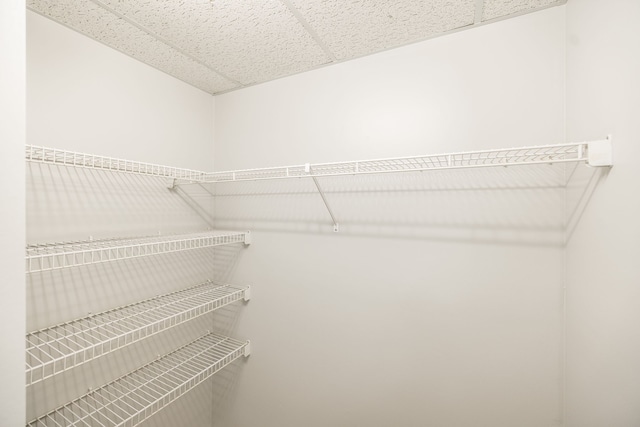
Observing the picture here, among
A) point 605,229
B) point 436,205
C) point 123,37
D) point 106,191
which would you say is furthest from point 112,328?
point 605,229

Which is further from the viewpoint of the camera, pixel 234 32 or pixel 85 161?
pixel 234 32

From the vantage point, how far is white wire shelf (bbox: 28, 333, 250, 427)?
1.13 metres

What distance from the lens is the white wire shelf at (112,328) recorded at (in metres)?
1.01

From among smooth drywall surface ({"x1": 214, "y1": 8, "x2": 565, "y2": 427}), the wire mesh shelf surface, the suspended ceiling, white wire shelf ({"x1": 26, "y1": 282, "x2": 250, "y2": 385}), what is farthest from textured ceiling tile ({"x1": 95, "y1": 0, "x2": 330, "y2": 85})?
white wire shelf ({"x1": 26, "y1": 282, "x2": 250, "y2": 385})

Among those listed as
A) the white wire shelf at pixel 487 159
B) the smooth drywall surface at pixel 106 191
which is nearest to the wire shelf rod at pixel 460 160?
the white wire shelf at pixel 487 159

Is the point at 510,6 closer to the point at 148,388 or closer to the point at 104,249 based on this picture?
the point at 104,249

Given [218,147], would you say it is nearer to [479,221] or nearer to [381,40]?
[381,40]

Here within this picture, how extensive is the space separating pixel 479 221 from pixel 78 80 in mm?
1877

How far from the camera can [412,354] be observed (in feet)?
4.10

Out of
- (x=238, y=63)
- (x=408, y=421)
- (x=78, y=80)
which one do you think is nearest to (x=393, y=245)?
(x=408, y=421)

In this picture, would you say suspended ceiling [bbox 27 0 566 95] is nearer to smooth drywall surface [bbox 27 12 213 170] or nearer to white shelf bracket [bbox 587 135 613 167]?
smooth drywall surface [bbox 27 12 213 170]

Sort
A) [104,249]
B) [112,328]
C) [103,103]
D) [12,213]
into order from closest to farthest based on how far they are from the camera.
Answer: [12,213] → [104,249] → [112,328] → [103,103]

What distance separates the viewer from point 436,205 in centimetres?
121

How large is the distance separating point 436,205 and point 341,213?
468 millimetres
